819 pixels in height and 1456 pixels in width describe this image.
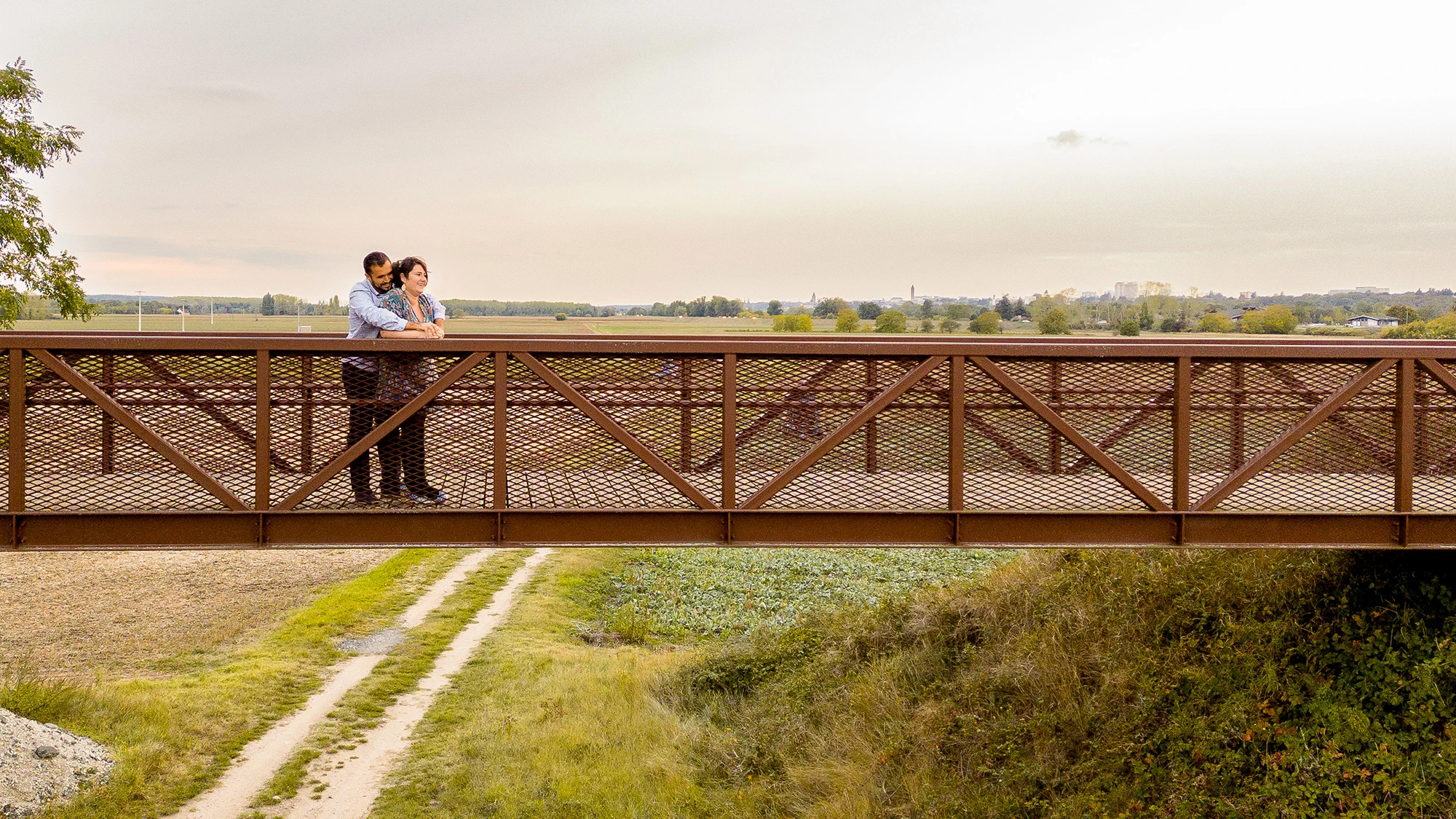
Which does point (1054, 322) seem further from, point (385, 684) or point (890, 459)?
point (890, 459)

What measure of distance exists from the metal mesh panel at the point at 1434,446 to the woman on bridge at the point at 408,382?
7.64 m

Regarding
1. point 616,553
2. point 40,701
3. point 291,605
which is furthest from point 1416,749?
point 616,553

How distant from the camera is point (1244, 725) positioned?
9547 millimetres

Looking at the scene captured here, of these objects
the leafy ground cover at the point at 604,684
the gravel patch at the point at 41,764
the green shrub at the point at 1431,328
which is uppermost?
the green shrub at the point at 1431,328

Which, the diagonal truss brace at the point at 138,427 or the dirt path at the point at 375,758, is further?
the dirt path at the point at 375,758

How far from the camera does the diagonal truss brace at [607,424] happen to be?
764 centimetres

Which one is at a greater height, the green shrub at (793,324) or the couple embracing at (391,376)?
the green shrub at (793,324)

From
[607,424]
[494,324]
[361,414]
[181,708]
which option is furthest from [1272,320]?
[494,324]

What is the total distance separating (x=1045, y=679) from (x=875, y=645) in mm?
4315

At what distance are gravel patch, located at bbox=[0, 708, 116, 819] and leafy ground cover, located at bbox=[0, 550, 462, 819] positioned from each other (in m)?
0.20

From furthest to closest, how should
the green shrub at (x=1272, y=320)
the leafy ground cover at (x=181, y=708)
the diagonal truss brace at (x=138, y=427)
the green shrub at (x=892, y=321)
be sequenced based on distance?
the green shrub at (x=892, y=321)
the green shrub at (x=1272, y=320)
the leafy ground cover at (x=181, y=708)
the diagonal truss brace at (x=138, y=427)

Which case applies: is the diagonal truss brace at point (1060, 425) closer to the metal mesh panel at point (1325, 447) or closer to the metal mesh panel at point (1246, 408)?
the metal mesh panel at point (1246, 408)

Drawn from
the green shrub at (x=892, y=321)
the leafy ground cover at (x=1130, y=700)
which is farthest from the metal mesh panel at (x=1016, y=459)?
the green shrub at (x=892, y=321)

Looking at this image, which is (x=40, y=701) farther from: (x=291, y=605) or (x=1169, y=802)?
(x=1169, y=802)
